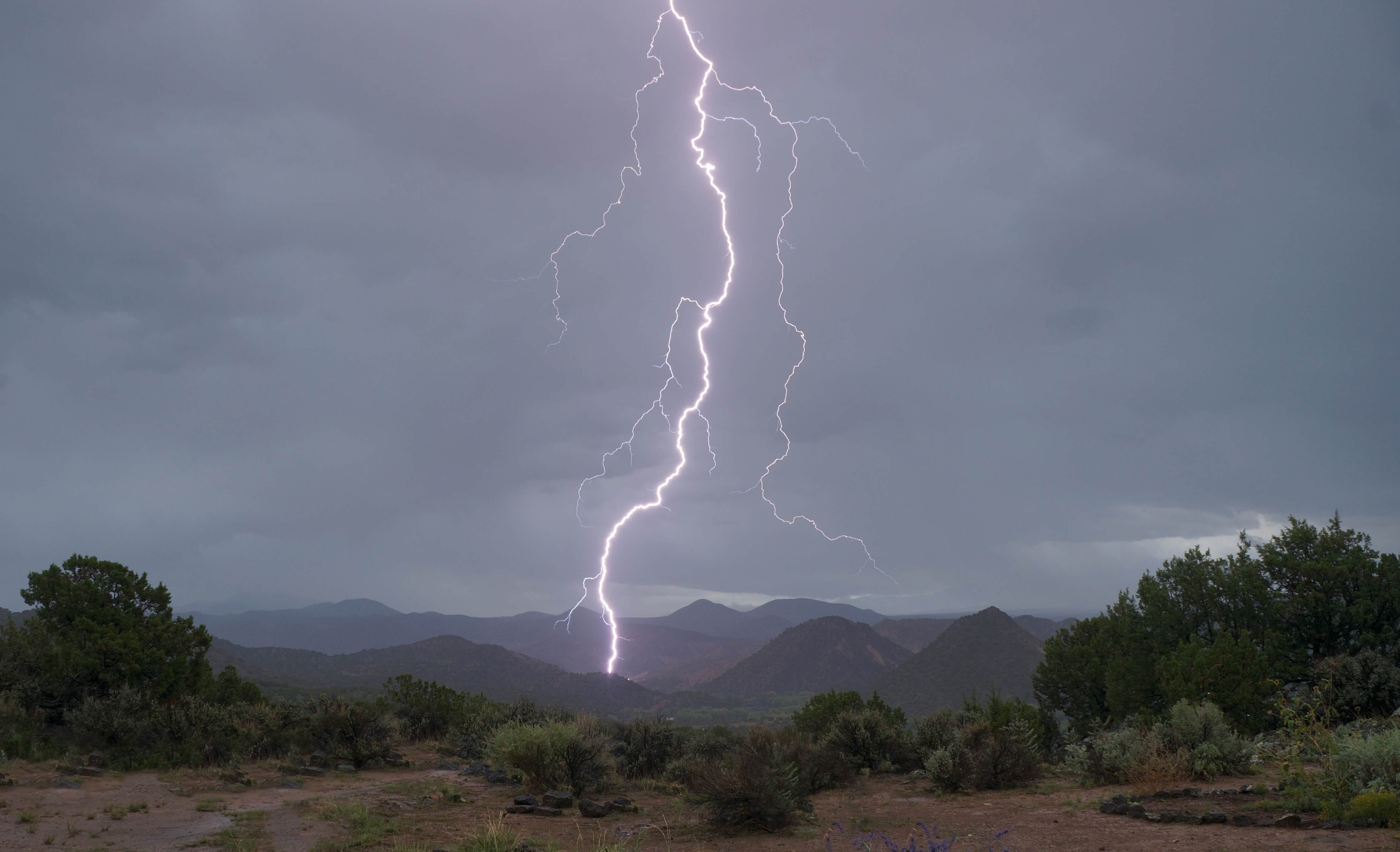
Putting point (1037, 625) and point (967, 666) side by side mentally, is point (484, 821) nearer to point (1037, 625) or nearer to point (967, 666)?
point (967, 666)

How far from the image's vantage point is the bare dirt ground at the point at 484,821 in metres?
8.66

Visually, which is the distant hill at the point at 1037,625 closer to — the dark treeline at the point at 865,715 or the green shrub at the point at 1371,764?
the dark treeline at the point at 865,715

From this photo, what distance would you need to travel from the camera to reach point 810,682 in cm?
10275

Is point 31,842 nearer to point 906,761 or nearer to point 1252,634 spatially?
point 906,761

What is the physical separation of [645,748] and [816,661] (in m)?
93.3

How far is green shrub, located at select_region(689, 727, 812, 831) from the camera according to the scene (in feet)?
34.4

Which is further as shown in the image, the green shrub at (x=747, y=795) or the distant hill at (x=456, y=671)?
the distant hill at (x=456, y=671)

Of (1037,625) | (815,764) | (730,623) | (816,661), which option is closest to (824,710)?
(815,764)

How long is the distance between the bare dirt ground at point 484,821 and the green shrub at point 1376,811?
0.26 metres

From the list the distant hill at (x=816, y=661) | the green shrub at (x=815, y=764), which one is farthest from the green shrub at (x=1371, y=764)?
the distant hill at (x=816, y=661)

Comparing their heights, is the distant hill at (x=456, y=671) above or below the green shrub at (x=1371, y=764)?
below

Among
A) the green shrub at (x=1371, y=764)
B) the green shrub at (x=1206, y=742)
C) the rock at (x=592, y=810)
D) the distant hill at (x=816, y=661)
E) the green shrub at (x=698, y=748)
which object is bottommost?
the distant hill at (x=816, y=661)

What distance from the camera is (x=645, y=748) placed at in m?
18.8

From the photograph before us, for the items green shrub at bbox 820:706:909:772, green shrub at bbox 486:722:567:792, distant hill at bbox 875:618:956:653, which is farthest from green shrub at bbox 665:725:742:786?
distant hill at bbox 875:618:956:653
